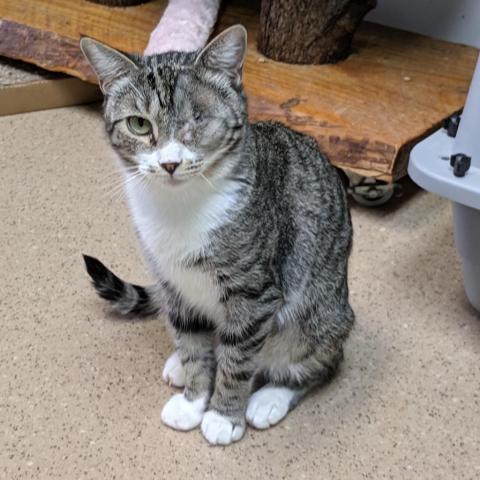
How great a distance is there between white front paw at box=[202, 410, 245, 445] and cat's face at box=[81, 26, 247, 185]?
17.8 inches

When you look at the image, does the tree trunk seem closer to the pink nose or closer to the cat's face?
the cat's face

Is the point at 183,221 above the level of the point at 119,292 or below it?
above

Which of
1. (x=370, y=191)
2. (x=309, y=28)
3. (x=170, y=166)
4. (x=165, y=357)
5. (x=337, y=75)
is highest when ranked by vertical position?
(x=170, y=166)

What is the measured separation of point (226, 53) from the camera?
3.60ft

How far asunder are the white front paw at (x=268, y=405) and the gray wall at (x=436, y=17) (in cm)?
147

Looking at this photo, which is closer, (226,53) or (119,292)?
(226,53)

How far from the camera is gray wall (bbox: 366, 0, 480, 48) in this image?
229 cm

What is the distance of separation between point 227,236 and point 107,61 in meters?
0.33

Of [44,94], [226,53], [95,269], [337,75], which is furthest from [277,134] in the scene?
[44,94]

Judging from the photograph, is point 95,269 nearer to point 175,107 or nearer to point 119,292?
point 119,292

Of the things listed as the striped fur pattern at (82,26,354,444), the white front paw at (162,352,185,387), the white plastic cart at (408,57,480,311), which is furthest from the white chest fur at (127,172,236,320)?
the white plastic cart at (408,57,480,311)

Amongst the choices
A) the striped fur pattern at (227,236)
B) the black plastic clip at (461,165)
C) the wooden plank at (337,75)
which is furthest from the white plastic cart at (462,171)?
the wooden plank at (337,75)

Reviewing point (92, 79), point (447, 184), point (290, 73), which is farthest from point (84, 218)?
point (447, 184)

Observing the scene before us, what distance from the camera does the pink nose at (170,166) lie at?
40.9 inches
